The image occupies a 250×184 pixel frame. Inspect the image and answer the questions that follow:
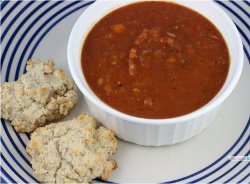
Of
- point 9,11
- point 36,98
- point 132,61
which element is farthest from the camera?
point 9,11

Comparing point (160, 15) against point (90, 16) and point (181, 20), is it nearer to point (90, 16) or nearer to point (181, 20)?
point (181, 20)

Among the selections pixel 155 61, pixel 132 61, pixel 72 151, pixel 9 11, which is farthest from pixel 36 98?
pixel 9 11

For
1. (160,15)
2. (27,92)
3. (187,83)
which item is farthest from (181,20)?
(27,92)

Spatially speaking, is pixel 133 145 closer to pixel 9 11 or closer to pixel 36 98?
pixel 36 98

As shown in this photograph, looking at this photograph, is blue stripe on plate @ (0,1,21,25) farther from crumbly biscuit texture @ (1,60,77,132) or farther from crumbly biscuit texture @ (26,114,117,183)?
crumbly biscuit texture @ (26,114,117,183)

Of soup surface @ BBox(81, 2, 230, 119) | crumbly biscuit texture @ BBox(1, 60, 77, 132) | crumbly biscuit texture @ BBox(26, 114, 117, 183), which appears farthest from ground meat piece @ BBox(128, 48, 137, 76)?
crumbly biscuit texture @ BBox(1, 60, 77, 132)

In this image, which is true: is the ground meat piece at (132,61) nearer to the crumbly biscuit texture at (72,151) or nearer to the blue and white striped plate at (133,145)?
the crumbly biscuit texture at (72,151)
